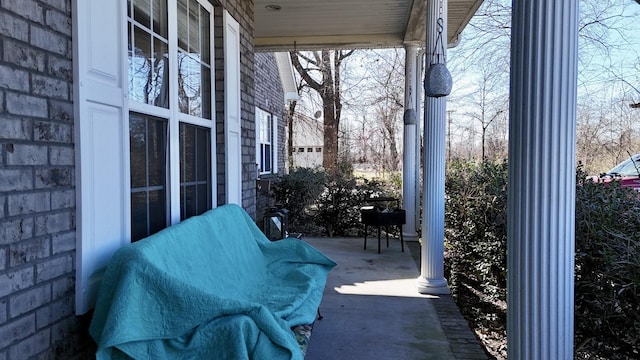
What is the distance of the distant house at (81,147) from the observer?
1607mm

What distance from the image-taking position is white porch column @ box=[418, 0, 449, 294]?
14.8 feet

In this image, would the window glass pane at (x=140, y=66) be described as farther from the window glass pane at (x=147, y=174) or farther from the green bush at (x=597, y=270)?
the green bush at (x=597, y=270)

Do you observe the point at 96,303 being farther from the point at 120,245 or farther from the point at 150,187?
the point at 150,187

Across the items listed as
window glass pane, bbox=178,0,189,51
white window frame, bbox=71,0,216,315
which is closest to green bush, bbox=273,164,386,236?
window glass pane, bbox=178,0,189,51

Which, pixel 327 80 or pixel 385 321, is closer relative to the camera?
pixel 385 321

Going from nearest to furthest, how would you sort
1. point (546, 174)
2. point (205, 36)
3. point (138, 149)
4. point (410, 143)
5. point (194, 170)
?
point (546, 174) < point (138, 149) < point (194, 170) < point (205, 36) < point (410, 143)

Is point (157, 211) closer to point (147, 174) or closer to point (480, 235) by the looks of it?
point (147, 174)

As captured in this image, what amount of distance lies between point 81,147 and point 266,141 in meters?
8.72

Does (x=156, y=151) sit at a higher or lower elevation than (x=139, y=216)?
higher

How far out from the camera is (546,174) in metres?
1.67

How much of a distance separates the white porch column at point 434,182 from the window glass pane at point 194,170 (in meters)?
2.22

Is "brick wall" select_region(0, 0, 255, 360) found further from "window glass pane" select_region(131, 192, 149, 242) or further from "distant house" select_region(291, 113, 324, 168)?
"distant house" select_region(291, 113, 324, 168)

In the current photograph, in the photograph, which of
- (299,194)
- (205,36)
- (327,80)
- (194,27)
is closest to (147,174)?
(194,27)

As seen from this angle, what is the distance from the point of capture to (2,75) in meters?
1.54
